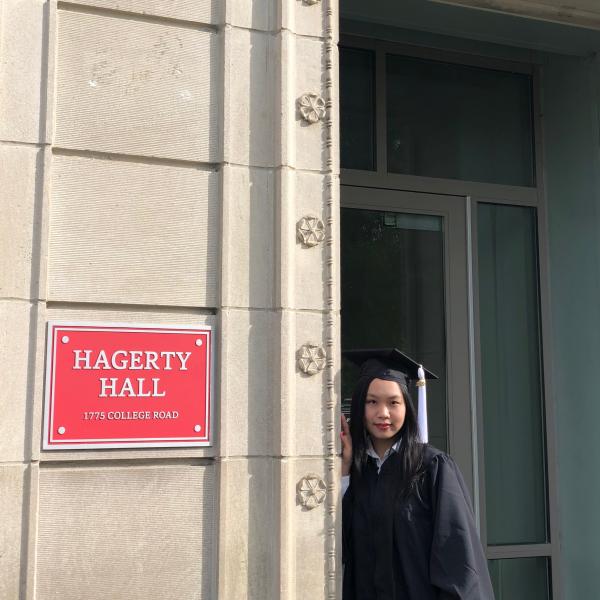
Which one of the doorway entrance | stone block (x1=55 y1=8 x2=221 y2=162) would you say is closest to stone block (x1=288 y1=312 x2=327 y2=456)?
stone block (x1=55 y1=8 x2=221 y2=162)

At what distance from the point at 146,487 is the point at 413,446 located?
148cm

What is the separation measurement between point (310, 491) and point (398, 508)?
50cm

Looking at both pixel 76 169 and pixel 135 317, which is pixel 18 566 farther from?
pixel 76 169

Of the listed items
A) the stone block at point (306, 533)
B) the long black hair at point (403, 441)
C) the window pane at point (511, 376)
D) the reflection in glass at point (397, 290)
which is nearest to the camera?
the stone block at point (306, 533)

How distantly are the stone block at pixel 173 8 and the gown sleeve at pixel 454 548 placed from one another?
275 cm

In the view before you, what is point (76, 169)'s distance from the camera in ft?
15.0

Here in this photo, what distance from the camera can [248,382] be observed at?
4.77 meters

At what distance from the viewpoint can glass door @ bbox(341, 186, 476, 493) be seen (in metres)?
7.62

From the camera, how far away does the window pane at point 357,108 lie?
772 centimetres

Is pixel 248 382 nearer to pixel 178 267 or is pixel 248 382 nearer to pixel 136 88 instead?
pixel 178 267

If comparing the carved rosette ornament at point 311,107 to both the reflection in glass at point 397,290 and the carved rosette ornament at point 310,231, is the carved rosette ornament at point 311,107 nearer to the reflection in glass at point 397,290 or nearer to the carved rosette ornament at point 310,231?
the carved rosette ornament at point 310,231

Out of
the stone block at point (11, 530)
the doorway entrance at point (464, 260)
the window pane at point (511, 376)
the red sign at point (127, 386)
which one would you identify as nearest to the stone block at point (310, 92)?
the red sign at point (127, 386)

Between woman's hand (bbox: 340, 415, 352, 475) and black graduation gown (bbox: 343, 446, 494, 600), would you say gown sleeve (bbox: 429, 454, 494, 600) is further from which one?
woman's hand (bbox: 340, 415, 352, 475)

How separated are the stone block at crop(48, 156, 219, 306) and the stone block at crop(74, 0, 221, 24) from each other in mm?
812
